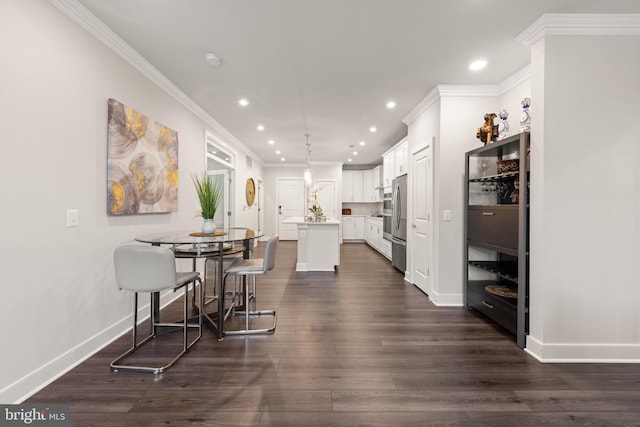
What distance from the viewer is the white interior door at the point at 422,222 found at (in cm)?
367

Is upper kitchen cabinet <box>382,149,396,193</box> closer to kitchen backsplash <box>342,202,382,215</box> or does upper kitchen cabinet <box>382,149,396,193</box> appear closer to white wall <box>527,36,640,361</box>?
kitchen backsplash <box>342,202,382,215</box>

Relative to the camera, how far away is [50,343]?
1889 millimetres

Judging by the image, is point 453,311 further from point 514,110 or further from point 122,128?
point 122,128

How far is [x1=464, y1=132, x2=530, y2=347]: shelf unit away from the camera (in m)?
2.37

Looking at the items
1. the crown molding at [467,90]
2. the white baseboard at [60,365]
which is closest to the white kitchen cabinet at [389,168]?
the crown molding at [467,90]

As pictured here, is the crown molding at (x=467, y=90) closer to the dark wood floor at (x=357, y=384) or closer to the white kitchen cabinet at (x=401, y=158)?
the white kitchen cabinet at (x=401, y=158)

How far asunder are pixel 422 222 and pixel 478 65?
1.95m

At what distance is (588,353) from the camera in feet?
7.18

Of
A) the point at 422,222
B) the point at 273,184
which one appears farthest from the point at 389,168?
the point at 273,184

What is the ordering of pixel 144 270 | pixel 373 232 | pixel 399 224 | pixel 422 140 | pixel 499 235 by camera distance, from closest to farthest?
pixel 144 270
pixel 499 235
pixel 422 140
pixel 399 224
pixel 373 232

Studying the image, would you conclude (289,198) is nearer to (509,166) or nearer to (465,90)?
(465,90)

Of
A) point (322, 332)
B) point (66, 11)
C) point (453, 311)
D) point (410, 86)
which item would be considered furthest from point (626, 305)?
point (66, 11)

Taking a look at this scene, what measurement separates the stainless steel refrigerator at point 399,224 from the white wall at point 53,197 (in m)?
3.90

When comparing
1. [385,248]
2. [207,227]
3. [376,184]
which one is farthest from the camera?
[376,184]
